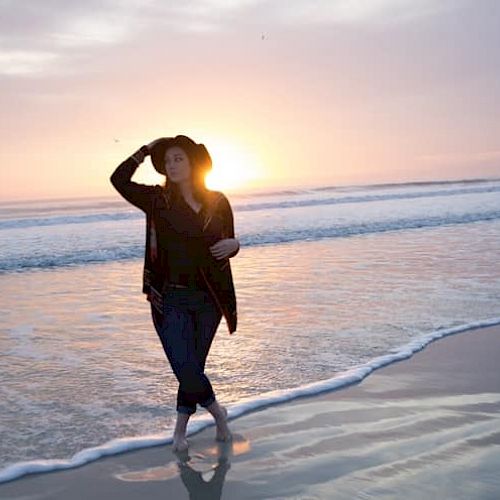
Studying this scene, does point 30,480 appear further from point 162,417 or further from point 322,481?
point 322,481

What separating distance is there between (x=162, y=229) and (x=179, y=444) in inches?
50.0

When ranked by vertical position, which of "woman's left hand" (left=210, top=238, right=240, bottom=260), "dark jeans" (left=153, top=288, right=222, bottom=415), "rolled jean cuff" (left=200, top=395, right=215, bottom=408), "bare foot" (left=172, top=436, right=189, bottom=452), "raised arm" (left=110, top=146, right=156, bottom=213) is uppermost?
"raised arm" (left=110, top=146, right=156, bottom=213)

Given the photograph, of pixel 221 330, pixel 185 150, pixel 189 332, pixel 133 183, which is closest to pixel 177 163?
pixel 185 150

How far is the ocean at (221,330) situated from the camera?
4.93 m

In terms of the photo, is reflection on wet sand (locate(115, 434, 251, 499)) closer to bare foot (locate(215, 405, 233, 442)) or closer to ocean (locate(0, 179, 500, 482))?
bare foot (locate(215, 405, 233, 442))

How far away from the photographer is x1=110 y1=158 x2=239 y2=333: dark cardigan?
4066 millimetres

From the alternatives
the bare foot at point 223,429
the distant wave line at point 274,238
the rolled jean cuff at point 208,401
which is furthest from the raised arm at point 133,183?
the distant wave line at point 274,238

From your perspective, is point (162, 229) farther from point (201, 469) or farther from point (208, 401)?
point (201, 469)

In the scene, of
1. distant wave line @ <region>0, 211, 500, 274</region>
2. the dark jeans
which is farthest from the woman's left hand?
distant wave line @ <region>0, 211, 500, 274</region>

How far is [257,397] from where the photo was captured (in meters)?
5.30

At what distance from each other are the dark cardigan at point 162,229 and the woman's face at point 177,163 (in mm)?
118

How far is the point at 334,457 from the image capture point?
4.08 metres

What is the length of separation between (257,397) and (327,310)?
3638 mm

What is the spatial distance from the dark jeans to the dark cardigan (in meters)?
0.06
